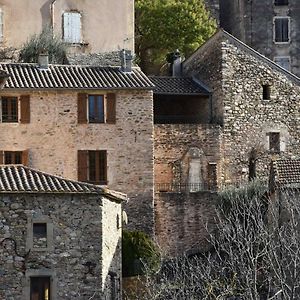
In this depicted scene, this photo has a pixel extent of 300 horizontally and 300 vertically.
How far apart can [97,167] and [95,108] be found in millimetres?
2198

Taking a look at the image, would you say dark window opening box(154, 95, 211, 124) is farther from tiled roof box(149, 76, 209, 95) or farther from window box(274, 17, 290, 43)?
window box(274, 17, 290, 43)

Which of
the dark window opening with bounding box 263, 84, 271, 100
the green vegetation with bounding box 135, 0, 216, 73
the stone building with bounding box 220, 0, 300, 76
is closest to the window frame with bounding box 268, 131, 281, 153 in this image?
the dark window opening with bounding box 263, 84, 271, 100

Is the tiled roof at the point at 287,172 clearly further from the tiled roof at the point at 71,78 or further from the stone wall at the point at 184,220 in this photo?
the tiled roof at the point at 71,78

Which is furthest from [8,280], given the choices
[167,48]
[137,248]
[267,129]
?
[167,48]

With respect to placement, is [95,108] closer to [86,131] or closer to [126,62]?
[86,131]

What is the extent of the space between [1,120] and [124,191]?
5182mm

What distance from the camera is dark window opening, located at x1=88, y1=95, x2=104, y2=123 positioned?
38.9 meters

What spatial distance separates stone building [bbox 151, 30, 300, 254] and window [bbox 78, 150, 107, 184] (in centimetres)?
A: 264

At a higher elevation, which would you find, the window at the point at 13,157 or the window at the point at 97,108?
the window at the point at 97,108

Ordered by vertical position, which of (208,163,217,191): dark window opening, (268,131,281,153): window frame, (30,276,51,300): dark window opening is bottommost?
(30,276,51,300): dark window opening

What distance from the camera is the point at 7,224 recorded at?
29.2m

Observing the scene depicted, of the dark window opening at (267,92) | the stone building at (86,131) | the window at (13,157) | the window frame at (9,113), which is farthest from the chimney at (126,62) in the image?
the dark window opening at (267,92)

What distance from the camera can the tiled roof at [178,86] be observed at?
44.7 metres

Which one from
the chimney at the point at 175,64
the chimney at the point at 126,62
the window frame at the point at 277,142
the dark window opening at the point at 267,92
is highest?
the chimney at the point at 175,64
